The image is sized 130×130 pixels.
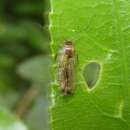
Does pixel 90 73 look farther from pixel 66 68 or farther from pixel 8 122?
pixel 66 68

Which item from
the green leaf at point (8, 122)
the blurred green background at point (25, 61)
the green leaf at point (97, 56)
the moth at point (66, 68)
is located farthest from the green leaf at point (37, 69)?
the green leaf at point (97, 56)

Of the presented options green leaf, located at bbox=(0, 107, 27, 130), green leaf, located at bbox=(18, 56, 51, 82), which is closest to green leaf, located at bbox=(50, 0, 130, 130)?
green leaf, located at bbox=(0, 107, 27, 130)

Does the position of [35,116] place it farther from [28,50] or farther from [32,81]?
[28,50]

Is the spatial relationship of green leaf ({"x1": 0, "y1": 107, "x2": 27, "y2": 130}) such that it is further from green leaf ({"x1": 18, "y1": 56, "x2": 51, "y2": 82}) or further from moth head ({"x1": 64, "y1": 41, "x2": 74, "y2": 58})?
green leaf ({"x1": 18, "y1": 56, "x2": 51, "y2": 82})

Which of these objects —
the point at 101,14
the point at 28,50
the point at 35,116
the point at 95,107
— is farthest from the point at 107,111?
the point at 28,50

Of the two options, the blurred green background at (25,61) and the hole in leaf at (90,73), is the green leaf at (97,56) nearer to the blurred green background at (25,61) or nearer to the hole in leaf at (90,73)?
the hole in leaf at (90,73)
